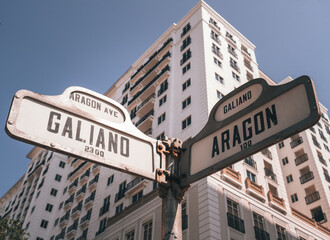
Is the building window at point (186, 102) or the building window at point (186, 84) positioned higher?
the building window at point (186, 84)

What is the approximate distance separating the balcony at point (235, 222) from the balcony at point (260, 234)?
4.02 ft

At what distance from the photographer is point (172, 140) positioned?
13.1 ft

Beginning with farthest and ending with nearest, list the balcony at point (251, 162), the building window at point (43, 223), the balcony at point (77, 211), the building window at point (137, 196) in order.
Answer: the building window at point (43, 223), the balcony at point (77, 211), the building window at point (137, 196), the balcony at point (251, 162)

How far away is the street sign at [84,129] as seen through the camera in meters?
3.27

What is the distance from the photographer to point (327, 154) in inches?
1607

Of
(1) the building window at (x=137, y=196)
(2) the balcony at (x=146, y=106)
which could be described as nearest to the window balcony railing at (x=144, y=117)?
(2) the balcony at (x=146, y=106)

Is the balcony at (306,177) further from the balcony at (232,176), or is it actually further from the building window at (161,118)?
the building window at (161,118)

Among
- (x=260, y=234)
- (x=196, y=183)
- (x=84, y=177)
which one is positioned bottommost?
(x=260, y=234)

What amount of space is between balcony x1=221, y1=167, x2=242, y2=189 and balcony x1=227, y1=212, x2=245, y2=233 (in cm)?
257

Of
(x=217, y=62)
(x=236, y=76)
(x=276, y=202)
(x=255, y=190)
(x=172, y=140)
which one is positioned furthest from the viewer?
(x=236, y=76)

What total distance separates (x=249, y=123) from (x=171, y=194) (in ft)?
3.49

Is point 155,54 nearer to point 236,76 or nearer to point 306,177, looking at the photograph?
point 236,76

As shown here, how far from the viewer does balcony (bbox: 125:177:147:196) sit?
2712 centimetres

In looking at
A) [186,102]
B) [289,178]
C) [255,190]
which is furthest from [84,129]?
[289,178]
